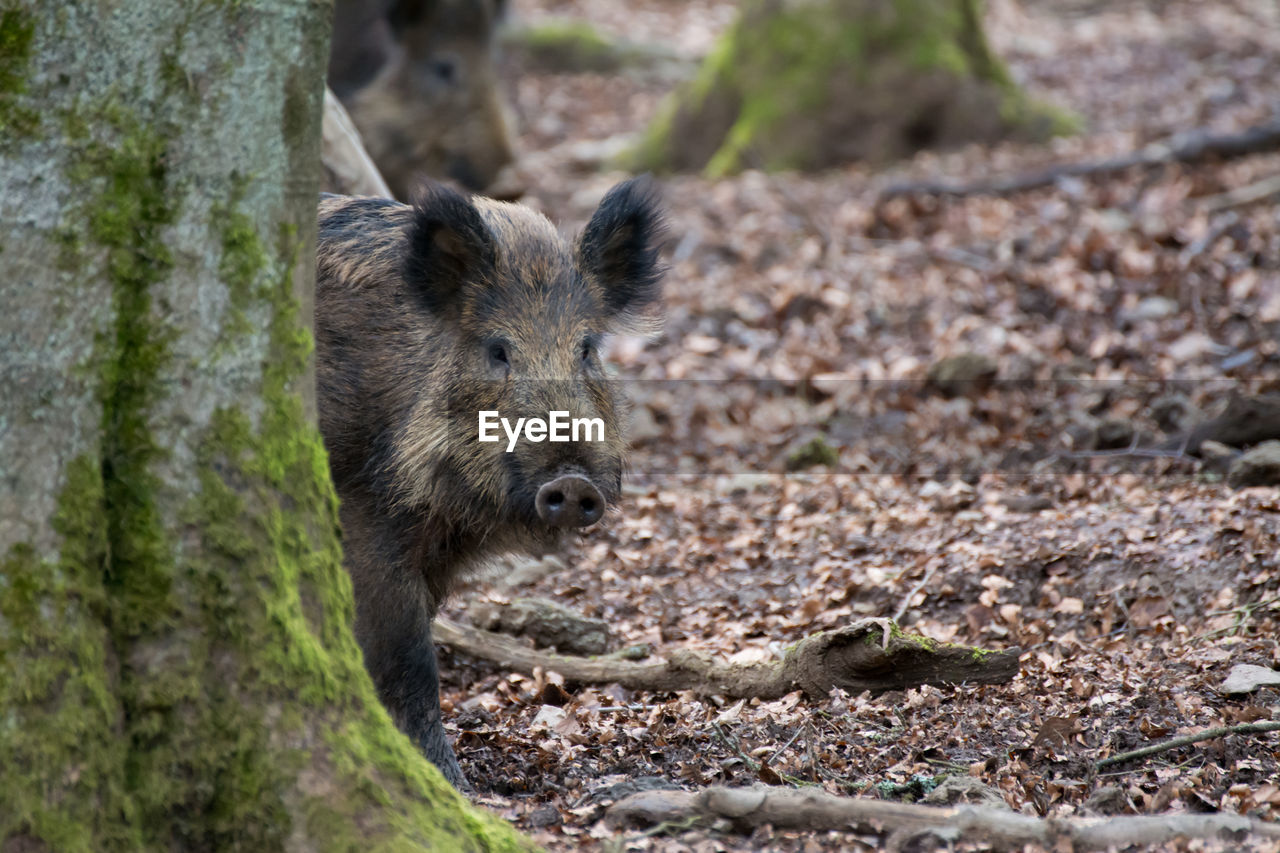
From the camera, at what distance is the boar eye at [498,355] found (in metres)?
5.04

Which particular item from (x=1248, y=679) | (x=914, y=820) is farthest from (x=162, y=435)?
(x=1248, y=679)

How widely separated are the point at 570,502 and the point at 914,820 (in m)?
1.60

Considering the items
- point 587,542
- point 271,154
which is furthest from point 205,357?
point 587,542

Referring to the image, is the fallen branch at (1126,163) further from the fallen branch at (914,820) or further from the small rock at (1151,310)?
the fallen branch at (914,820)

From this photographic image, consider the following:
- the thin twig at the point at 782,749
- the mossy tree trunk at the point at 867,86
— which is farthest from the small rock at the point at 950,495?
the mossy tree trunk at the point at 867,86

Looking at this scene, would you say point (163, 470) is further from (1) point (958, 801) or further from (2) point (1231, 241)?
(2) point (1231, 241)

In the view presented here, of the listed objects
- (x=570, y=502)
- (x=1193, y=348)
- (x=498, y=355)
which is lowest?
(x=1193, y=348)

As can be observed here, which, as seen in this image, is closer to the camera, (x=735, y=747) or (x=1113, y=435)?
(x=735, y=747)

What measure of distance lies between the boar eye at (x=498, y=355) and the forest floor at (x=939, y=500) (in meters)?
1.21

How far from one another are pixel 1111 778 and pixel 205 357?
318 cm

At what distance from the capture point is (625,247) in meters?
5.64

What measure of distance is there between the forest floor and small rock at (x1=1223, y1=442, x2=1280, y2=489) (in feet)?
0.53

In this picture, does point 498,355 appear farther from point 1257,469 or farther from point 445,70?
point 445,70

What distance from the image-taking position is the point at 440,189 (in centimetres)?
512
